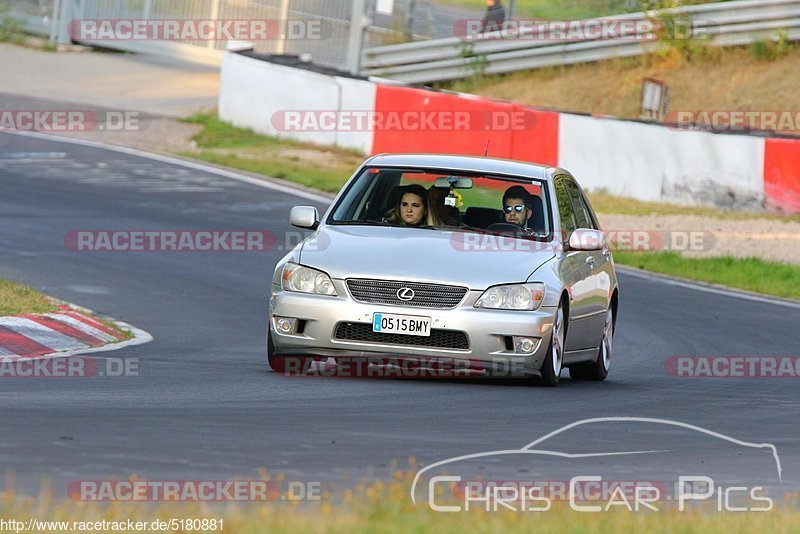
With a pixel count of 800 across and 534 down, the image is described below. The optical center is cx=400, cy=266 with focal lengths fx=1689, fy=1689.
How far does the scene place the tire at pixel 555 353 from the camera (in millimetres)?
10438

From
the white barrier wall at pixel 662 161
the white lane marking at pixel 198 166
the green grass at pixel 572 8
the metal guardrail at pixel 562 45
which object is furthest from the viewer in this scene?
the green grass at pixel 572 8

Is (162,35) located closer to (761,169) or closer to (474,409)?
(761,169)

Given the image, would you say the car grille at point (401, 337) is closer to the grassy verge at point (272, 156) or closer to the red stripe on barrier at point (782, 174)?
the red stripe on barrier at point (782, 174)

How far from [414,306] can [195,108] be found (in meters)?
23.1

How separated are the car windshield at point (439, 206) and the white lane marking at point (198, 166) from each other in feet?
37.5

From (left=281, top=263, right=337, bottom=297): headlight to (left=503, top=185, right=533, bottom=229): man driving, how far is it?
1.61 m

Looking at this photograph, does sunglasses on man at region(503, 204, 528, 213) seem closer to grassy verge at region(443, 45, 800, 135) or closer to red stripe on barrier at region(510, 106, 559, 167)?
red stripe on barrier at region(510, 106, 559, 167)

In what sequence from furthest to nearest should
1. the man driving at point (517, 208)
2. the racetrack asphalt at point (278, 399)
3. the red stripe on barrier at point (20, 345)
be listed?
1. the man driving at point (517, 208)
2. the red stripe on barrier at point (20, 345)
3. the racetrack asphalt at point (278, 399)

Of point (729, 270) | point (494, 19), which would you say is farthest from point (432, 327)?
point (494, 19)

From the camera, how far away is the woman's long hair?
11.1m

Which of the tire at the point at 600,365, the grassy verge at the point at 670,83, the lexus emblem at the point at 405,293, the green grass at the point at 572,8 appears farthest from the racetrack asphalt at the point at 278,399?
the green grass at the point at 572,8

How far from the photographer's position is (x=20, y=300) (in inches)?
498

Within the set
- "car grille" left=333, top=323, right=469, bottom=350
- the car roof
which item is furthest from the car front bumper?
the car roof

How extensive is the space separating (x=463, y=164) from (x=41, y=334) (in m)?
3.13
